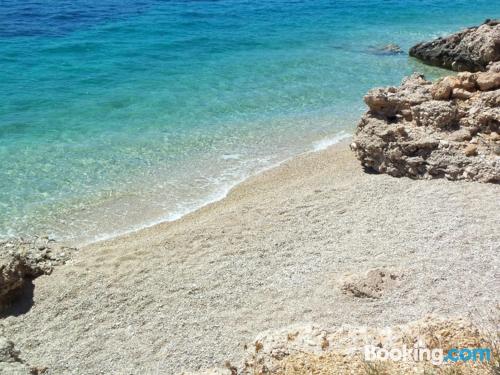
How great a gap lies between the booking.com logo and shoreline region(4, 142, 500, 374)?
2.07 m

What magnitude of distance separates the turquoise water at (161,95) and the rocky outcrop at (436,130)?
2.82m

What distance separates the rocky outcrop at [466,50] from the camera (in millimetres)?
18578

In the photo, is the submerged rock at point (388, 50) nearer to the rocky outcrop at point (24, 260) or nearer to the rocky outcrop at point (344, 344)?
the rocky outcrop at point (24, 260)

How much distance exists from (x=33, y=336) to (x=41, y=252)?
2.06 m

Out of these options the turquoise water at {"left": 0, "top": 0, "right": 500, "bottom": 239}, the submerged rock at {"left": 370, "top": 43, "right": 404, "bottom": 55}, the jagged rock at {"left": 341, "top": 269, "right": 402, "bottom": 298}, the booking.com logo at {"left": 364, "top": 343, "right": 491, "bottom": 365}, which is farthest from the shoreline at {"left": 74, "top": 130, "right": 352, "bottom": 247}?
the submerged rock at {"left": 370, "top": 43, "right": 404, "bottom": 55}

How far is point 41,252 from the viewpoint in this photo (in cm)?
914

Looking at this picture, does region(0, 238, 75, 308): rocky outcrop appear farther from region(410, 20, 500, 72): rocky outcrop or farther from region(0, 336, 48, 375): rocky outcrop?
region(410, 20, 500, 72): rocky outcrop

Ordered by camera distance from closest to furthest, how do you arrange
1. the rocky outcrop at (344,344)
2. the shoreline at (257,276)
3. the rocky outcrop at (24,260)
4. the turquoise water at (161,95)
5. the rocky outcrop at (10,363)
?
the rocky outcrop at (344,344) < the rocky outcrop at (10,363) < the shoreline at (257,276) < the rocky outcrop at (24,260) < the turquoise water at (161,95)

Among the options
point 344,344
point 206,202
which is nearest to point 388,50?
point 206,202

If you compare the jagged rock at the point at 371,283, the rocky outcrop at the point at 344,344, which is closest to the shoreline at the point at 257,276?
the jagged rock at the point at 371,283

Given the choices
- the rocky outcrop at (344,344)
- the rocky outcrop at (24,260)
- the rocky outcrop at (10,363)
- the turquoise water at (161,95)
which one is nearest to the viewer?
the rocky outcrop at (344,344)

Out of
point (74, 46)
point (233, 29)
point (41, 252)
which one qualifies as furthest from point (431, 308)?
point (233, 29)

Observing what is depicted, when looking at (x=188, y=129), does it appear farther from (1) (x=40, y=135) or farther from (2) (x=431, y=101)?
(2) (x=431, y=101)

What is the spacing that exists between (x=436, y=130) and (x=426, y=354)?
23.9 ft
